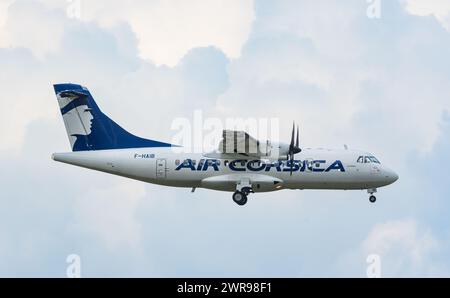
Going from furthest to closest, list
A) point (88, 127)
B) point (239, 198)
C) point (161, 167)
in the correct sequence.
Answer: point (88, 127) → point (239, 198) → point (161, 167)

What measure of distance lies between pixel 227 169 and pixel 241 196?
160cm

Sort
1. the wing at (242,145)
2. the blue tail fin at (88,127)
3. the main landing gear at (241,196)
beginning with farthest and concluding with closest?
the blue tail fin at (88,127) → the main landing gear at (241,196) → the wing at (242,145)

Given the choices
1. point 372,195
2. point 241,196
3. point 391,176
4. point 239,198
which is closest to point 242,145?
point 241,196

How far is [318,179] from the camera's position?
47312mm

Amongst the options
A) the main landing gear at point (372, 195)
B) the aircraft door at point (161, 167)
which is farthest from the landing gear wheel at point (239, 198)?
the main landing gear at point (372, 195)

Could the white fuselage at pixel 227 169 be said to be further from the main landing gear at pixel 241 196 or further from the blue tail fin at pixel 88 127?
the blue tail fin at pixel 88 127

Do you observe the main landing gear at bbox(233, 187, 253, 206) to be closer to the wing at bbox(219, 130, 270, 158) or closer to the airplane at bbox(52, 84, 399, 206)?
the airplane at bbox(52, 84, 399, 206)

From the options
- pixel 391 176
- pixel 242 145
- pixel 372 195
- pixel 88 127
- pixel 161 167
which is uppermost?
pixel 88 127

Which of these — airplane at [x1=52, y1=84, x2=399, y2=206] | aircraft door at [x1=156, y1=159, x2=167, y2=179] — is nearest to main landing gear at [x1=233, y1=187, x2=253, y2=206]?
airplane at [x1=52, y1=84, x2=399, y2=206]

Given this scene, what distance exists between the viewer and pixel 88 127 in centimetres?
4862

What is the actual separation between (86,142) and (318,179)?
1256 cm

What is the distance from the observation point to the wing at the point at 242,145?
149 feet

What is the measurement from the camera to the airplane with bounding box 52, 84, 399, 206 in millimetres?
47094

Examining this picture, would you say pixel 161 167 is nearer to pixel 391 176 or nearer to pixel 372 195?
pixel 372 195
